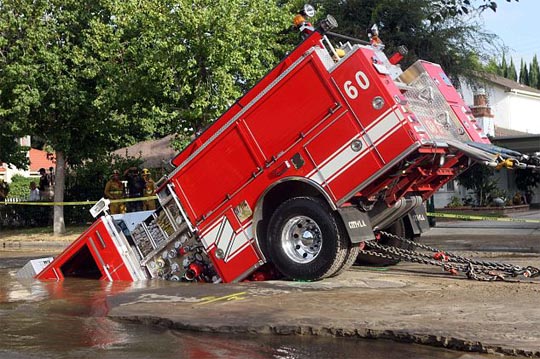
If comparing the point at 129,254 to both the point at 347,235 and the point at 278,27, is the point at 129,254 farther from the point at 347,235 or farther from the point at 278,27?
the point at 278,27

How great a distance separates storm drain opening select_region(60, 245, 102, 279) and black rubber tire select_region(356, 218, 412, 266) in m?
4.01

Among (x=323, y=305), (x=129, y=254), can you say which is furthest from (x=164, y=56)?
(x=323, y=305)

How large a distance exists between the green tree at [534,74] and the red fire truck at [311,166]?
74.8m

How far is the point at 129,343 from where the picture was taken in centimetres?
702

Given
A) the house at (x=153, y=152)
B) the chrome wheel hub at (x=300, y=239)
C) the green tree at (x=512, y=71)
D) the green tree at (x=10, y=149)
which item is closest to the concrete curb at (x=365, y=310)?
the chrome wheel hub at (x=300, y=239)

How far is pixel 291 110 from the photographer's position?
32.2 ft

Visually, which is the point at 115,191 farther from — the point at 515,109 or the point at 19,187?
the point at 515,109

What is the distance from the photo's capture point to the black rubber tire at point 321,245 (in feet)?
Answer: 31.6

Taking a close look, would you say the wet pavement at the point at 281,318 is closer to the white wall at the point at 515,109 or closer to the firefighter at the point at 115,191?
the firefighter at the point at 115,191

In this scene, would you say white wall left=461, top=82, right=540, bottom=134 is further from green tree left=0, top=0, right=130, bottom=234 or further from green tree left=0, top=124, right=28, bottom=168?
green tree left=0, top=0, right=130, bottom=234

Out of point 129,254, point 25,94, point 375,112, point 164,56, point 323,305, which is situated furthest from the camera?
point 25,94

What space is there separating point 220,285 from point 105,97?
1293 cm

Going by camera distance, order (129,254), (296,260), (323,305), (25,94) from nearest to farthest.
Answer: (323,305), (296,260), (129,254), (25,94)

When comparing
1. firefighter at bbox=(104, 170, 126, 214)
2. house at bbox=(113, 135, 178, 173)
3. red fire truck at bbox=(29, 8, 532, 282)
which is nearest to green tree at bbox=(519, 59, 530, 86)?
house at bbox=(113, 135, 178, 173)
